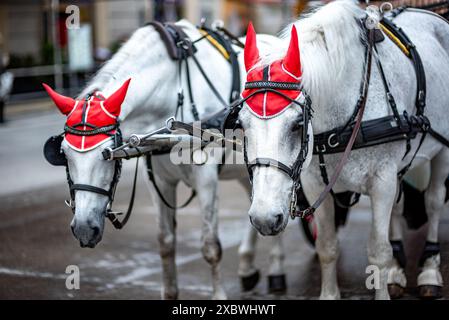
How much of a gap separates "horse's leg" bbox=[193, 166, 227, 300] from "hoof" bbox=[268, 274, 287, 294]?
0.65 meters

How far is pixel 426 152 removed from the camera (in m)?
5.14

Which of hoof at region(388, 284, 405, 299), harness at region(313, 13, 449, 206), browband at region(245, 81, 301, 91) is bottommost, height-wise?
hoof at region(388, 284, 405, 299)

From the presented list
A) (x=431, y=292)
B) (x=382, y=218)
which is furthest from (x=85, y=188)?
(x=431, y=292)

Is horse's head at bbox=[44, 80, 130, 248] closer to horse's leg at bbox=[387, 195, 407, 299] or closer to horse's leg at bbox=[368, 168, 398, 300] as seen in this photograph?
horse's leg at bbox=[368, 168, 398, 300]

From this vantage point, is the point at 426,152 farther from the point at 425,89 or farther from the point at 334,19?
the point at 334,19

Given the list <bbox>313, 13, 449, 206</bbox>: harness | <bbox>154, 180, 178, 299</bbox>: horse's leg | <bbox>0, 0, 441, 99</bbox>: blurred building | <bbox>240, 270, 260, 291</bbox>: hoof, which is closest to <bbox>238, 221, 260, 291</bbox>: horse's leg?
<bbox>240, 270, 260, 291</bbox>: hoof

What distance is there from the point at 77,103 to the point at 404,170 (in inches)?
87.7

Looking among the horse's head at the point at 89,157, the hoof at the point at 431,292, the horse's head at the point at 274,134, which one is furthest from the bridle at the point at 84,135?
the hoof at the point at 431,292

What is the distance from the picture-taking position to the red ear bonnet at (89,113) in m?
4.49

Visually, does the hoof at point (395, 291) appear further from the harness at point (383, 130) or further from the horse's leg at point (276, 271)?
the harness at point (383, 130)

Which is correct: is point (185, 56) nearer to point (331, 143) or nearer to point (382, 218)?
point (331, 143)

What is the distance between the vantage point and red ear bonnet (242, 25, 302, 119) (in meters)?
3.89

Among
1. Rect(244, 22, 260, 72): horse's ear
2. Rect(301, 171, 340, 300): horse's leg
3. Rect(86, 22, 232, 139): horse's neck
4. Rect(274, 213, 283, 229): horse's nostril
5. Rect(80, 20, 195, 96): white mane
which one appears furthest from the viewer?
Rect(86, 22, 232, 139): horse's neck

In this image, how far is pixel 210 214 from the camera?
5.65 meters
